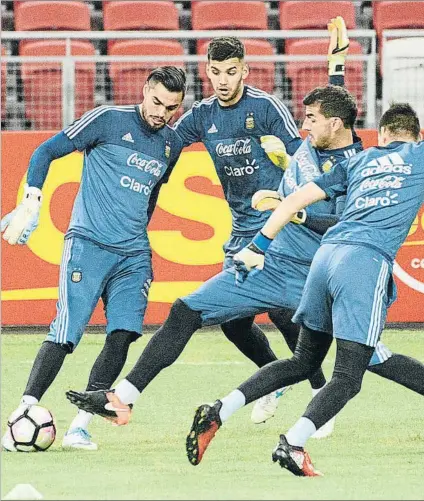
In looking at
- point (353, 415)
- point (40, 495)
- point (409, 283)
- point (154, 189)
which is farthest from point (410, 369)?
point (409, 283)

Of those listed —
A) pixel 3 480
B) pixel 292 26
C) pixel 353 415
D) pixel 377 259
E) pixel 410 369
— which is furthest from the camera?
pixel 292 26

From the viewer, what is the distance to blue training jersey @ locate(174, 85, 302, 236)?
273 inches

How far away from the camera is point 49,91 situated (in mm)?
11500

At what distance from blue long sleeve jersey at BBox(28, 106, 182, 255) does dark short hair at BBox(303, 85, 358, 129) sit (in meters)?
1.06

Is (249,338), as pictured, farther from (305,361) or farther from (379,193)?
(379,193)

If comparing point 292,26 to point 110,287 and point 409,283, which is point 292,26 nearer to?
point 409,283

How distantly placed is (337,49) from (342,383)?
7.60ft

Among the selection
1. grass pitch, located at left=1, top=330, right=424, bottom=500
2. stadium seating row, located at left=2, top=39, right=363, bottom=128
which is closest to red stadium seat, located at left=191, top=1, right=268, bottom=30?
stadium seating row, located at left=2, top=39, right=363, bottom=128

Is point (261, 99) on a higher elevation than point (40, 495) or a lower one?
higher

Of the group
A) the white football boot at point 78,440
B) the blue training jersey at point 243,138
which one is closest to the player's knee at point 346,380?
the white football boot at point 78,440

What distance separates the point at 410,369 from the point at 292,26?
8.00 m

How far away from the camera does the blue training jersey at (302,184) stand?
6.34m

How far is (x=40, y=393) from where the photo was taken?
637cm

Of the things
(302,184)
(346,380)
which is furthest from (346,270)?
(302,184)
